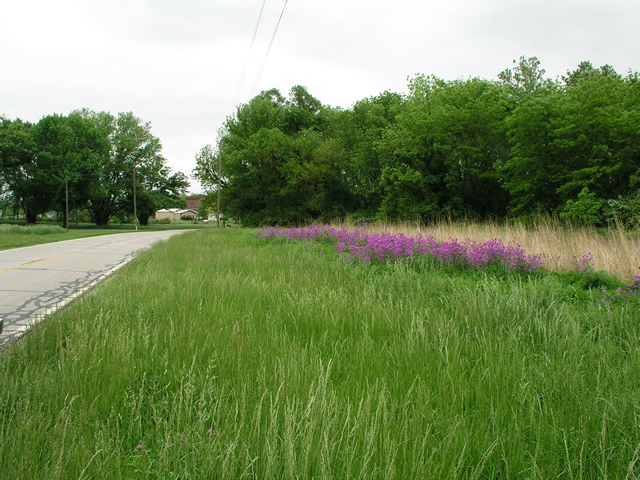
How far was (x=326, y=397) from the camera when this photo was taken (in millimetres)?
2203

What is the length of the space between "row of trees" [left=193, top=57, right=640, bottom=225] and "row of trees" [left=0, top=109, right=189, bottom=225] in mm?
15753

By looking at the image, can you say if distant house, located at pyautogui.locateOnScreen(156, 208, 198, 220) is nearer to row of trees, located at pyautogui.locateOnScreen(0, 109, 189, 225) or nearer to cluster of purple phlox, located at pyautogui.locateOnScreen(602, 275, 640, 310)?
row of trees, located at pyautogui.locateOnScreen(0, 109, 189, 225)

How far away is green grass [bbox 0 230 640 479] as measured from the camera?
1.67 m

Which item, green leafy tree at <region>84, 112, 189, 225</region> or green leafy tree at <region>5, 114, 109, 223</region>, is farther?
green leafy tree at <region>84, 112, 189, 225</region>

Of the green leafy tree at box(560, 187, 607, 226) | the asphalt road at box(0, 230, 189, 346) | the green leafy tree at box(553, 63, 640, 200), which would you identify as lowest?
the asphalt road at box(0, 230, 189, 346)

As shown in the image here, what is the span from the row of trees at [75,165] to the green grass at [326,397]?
5131 cm

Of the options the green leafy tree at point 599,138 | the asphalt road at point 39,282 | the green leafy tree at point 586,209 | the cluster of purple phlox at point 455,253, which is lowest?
the asphalt road at point 39,282

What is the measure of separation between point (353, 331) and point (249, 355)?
1074mm

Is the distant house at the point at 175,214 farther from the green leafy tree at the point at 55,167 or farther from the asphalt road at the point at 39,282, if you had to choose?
the asphalt road at the point at 39,282

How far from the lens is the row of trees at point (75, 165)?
4691cm

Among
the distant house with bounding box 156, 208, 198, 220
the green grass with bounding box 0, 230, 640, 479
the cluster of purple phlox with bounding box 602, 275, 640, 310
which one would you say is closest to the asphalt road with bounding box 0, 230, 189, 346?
the green grass with bounding box 0, 230, 640, 479

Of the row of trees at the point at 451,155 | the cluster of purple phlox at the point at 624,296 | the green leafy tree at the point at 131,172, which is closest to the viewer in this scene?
the cluster of purple phlox at the point at 624,296

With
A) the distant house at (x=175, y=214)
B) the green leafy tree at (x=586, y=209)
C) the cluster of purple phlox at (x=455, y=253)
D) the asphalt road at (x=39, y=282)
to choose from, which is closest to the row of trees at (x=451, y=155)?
the green leafy tree at (x=586, y=209)

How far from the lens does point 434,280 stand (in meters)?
5.42
